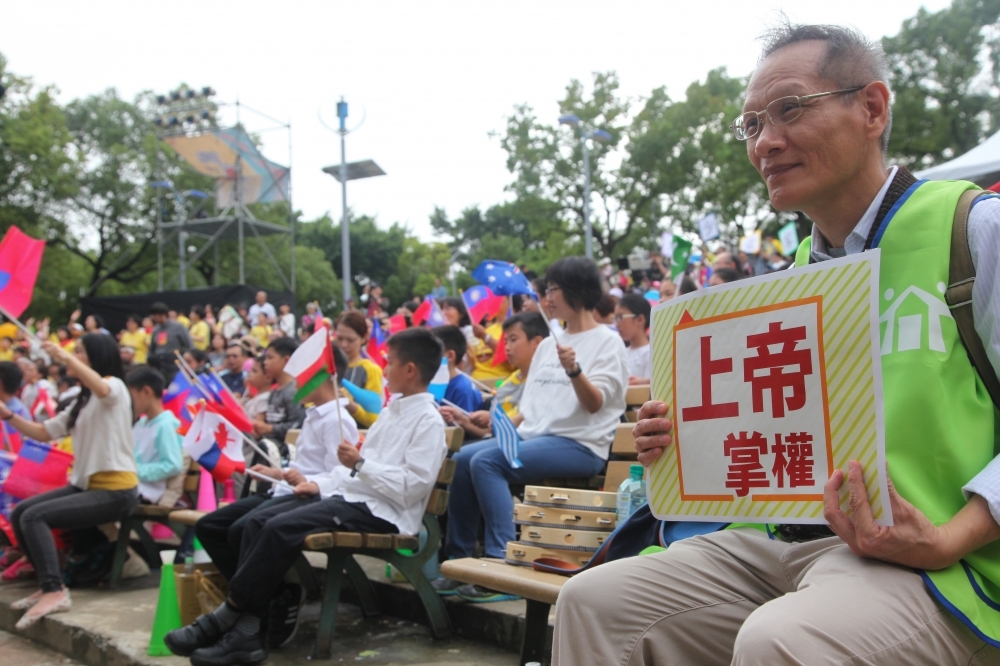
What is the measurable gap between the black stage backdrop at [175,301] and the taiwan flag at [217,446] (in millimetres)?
16049

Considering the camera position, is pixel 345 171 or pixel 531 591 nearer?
pixel 531 591

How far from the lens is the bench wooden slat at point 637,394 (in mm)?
5539

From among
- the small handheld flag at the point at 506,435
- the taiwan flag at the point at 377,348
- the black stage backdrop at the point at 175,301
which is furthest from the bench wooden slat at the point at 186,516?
the black stage backdrop at the point at 175,301

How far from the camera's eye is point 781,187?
204cm

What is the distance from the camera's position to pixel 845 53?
199cm

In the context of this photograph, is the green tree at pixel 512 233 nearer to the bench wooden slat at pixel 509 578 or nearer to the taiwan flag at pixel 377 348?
the taiwan flag at pixel 377 348

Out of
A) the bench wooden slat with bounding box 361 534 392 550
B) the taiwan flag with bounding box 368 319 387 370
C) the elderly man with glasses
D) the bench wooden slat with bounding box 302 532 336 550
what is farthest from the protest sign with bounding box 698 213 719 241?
the elderly man with glasses

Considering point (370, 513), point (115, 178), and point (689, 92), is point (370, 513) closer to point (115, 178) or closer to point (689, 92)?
point (689, 92)

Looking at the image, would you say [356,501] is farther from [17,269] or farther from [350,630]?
[17,269]

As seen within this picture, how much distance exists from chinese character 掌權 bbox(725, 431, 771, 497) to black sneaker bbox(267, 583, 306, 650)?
334 centimetres

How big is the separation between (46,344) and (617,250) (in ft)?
112

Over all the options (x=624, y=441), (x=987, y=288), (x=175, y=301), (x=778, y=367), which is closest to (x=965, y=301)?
(x=987, y=288)

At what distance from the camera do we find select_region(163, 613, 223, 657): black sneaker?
14.2 feet

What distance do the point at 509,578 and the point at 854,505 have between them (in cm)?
191
